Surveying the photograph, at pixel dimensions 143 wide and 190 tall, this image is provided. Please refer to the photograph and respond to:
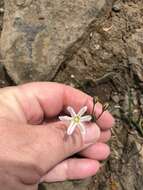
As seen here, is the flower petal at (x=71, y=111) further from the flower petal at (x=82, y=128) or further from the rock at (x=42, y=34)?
the rock at (x=42, y=34)

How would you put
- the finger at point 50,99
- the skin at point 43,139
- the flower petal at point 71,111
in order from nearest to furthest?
the skin at point 43,139, the flower petal at point 71,111, the finger at point 50,99

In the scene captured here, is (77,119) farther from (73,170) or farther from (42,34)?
(42,34)

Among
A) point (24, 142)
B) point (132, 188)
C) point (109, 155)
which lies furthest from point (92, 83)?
point (24, 142)

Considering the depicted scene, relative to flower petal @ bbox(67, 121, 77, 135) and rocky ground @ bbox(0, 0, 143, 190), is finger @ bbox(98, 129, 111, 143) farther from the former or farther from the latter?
flower petal @ bbox(67, 121, 77, 135)

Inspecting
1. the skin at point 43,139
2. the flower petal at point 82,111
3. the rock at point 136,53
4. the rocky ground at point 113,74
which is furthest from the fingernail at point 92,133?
the rock at point 136,53

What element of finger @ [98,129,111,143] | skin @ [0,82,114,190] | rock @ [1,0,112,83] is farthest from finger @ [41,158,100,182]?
rock @ [1,0,112,83]

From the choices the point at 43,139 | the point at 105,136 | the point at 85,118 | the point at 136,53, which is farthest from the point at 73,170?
the point at 136,53
